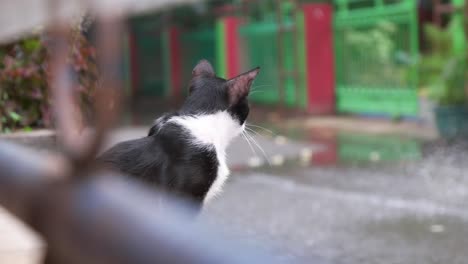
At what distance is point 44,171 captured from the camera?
75 centimetres

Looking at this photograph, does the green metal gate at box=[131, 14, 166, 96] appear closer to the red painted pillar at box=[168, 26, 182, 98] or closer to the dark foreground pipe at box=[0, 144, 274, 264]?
the red painted pillar at box=[168, 26, 182, 98]

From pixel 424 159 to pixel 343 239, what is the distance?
3.75 m

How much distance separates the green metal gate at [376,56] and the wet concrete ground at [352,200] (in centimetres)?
197

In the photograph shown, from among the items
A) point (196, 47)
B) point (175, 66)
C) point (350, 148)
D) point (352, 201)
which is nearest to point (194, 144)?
point (352, 201)

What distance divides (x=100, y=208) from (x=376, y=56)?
41.9ft

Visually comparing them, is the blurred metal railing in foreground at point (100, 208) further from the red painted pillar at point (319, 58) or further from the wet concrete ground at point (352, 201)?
the red painted pillar at point (319, 58)

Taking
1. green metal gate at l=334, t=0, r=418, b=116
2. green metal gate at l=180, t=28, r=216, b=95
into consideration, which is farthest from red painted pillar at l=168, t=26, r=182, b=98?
green metal gate at l=334, t=0, r=418, b=116

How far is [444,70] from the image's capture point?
1010 cm

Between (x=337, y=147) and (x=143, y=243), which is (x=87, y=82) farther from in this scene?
(x=337, y=147)

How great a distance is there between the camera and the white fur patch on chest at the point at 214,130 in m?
2.84

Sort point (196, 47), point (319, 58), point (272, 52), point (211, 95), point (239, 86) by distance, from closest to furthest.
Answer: point (239, 86), point (211, 95), point (319, 58), point (272, 52), point (196, 47)

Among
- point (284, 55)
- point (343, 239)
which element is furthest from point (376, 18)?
point (343, 239)

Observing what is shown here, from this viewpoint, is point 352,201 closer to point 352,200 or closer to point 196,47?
point 352,200

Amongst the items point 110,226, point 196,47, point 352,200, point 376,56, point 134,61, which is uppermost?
point 110,226
